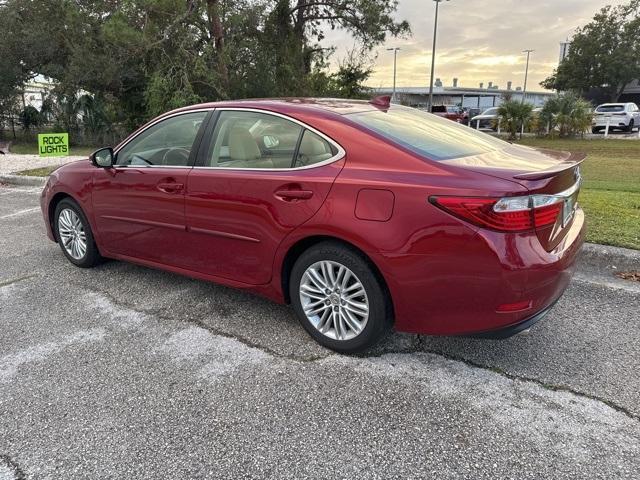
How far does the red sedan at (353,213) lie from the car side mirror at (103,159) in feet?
0.09

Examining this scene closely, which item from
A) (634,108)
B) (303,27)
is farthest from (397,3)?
(634,108)

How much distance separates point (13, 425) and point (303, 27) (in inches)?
758

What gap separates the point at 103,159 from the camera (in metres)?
4.42

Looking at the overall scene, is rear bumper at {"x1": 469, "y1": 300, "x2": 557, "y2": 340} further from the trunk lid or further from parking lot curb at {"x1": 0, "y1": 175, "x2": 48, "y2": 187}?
parking lot curb at {"x1": 0, "y1": 175, "x2": 48, "y2": 187}

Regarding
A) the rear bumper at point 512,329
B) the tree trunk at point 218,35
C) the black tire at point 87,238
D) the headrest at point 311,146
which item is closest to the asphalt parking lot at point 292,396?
the rear bumper at point 512,329

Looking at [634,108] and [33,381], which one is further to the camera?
[634,108]

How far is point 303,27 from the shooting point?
19.6 meters

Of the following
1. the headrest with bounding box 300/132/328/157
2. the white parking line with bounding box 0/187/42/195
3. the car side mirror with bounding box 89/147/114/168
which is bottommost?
the white parking line with bounding box 0/187/42/195

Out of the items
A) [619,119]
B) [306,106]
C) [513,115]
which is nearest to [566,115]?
[513,115]

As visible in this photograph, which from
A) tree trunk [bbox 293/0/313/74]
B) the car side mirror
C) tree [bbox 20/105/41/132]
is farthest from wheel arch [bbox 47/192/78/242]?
tree [bbox 20/105/41/132]

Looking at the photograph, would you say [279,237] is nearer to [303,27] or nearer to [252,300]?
[252,300]

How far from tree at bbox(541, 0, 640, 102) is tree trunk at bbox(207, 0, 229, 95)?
38091 millimetres

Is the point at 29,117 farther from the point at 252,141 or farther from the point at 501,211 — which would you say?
the point at 501,211

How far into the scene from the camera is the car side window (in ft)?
13.0
